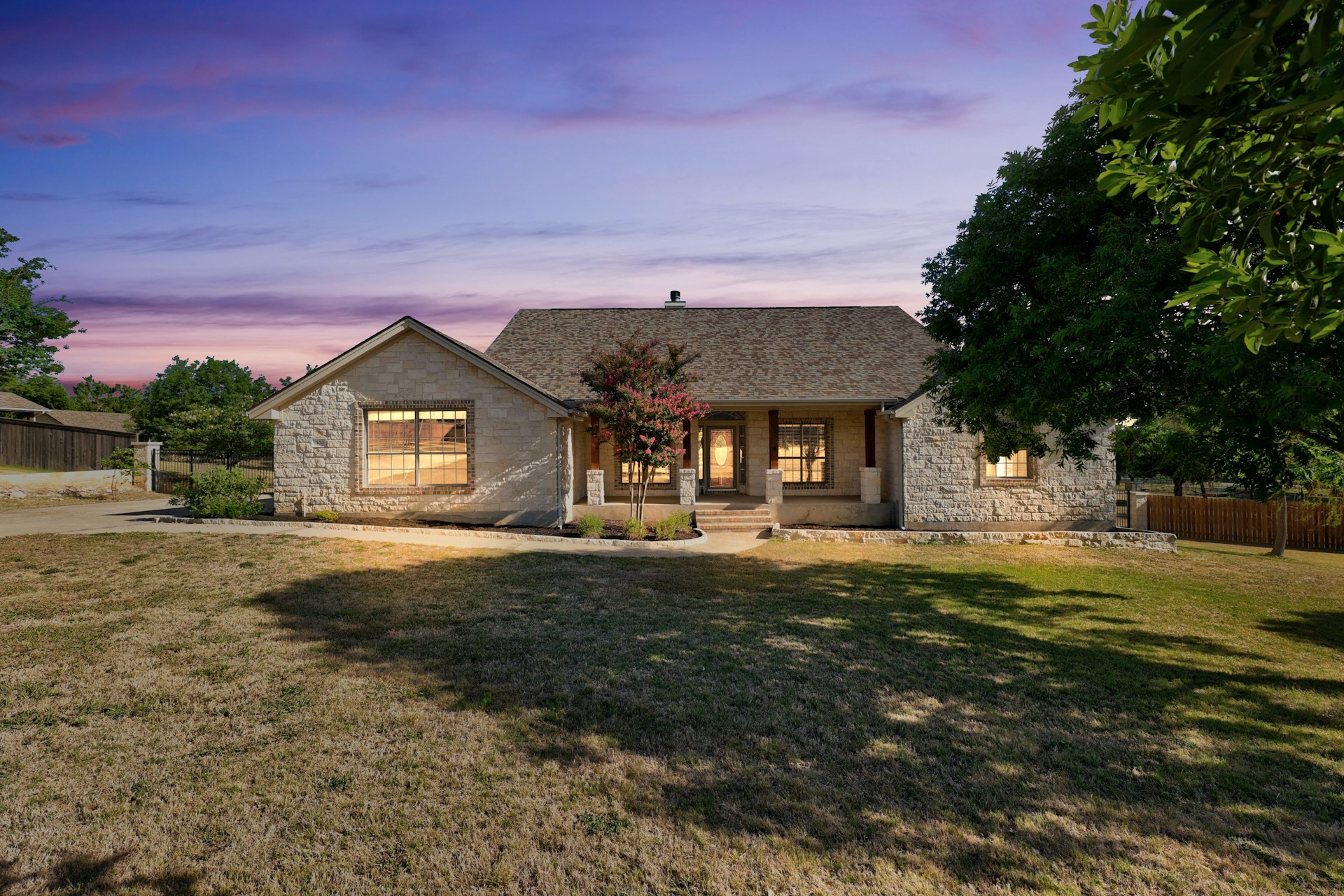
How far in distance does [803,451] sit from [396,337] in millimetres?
12549

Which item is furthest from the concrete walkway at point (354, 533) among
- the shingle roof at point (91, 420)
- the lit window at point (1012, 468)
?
the shingle roof at point (91, 420)

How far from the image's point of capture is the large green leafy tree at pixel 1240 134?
2080 millimetres

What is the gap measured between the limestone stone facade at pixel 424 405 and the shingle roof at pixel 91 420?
3800cm

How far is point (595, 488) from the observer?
740 inches

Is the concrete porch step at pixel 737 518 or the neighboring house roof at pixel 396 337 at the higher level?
the neighboring house roof at pixel 396 337

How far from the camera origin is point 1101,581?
41.0ft

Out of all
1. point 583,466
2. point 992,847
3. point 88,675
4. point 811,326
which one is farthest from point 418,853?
point 811,326

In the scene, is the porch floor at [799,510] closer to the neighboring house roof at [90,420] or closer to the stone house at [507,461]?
the stone house at [507,461]

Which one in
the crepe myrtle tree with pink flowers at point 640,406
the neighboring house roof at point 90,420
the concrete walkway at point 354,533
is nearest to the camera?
the concrete walkway at point 354,533

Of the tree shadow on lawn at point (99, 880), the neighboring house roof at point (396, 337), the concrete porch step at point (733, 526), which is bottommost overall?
the tree shadow on lawn at point (99, 880)

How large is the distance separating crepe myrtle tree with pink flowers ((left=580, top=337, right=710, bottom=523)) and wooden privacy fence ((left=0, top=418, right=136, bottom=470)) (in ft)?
90.1

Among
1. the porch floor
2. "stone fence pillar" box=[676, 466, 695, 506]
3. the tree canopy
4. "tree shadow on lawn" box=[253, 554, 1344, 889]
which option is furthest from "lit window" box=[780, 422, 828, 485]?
the tree canopy

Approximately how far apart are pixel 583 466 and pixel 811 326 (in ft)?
31.8

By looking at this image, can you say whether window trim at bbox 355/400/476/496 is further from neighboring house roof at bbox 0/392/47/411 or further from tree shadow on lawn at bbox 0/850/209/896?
neighboring house roof at bbox 0/392/47/411
